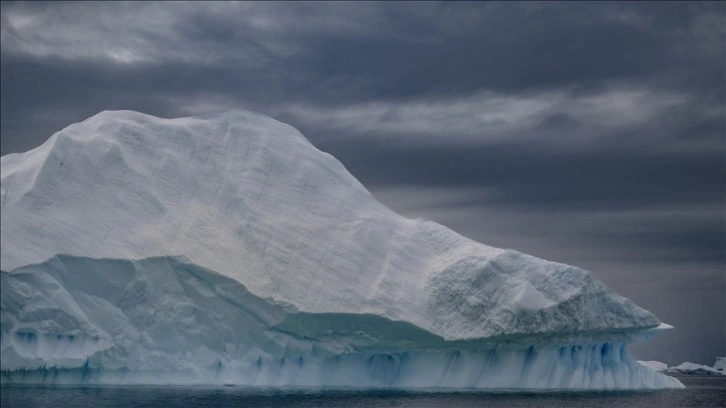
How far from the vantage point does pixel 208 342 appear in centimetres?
2967

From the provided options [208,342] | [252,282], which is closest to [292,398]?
[208,342]

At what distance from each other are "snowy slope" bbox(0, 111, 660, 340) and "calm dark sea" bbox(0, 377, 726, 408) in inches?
92.0

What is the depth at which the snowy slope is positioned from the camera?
2950 cm

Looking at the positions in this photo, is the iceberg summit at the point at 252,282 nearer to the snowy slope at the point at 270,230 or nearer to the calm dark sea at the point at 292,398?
the snowy slope at the point at 270,230

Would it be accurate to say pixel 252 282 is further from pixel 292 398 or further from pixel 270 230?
pixel 292 398

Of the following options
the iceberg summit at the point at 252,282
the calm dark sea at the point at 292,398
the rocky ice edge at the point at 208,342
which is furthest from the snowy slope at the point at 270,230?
the calm dark sea at the point at 292,398

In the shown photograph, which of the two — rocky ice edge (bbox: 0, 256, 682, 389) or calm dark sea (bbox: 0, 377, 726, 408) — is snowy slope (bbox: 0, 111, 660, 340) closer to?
rocky ice edge (bbox: 0, 256, 682, 389)

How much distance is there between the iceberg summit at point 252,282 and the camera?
28188 millimetres

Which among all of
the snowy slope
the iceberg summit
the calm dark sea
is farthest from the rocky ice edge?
the snowy slope

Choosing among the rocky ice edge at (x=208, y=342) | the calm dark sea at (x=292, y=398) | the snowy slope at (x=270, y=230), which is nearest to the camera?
the calm dark sea at (x=292, y=398)

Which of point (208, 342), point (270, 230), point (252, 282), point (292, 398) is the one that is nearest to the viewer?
point (292, 398)

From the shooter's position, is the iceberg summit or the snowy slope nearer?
the iceberg summit

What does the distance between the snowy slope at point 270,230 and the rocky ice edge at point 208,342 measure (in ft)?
2.21

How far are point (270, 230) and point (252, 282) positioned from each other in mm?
2230
